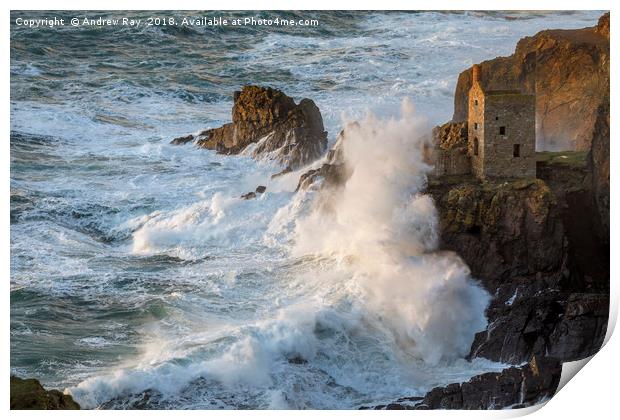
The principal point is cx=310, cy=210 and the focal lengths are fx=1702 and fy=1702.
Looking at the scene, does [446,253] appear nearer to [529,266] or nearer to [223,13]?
[529,266]

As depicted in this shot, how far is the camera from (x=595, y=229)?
77.9 ft

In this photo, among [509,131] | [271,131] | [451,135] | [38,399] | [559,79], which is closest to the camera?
[38,399]

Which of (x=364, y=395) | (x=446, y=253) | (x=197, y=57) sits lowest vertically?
(x=364, y=395)

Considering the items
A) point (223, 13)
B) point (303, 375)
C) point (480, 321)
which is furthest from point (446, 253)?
point (223, 13)

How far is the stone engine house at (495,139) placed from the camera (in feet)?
75.7

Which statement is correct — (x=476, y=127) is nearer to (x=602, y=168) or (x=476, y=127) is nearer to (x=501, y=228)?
(x=501, y=228)

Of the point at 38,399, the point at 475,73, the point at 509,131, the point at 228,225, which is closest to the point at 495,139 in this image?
the point at 509,131

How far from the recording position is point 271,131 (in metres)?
24.7

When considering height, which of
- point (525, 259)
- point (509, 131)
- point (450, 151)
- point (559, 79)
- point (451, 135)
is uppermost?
point (559, 79)

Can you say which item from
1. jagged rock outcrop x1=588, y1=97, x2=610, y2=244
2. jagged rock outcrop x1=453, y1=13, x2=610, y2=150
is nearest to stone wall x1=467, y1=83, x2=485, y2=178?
jagged rock outcrop x1=453, y1=13, x2=610, y2=150

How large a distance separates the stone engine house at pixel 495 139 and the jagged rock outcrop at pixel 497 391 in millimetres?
2688

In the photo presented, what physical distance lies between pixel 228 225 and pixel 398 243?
A: 8.01ft

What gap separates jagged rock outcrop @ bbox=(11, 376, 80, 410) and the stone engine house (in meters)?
6.07
